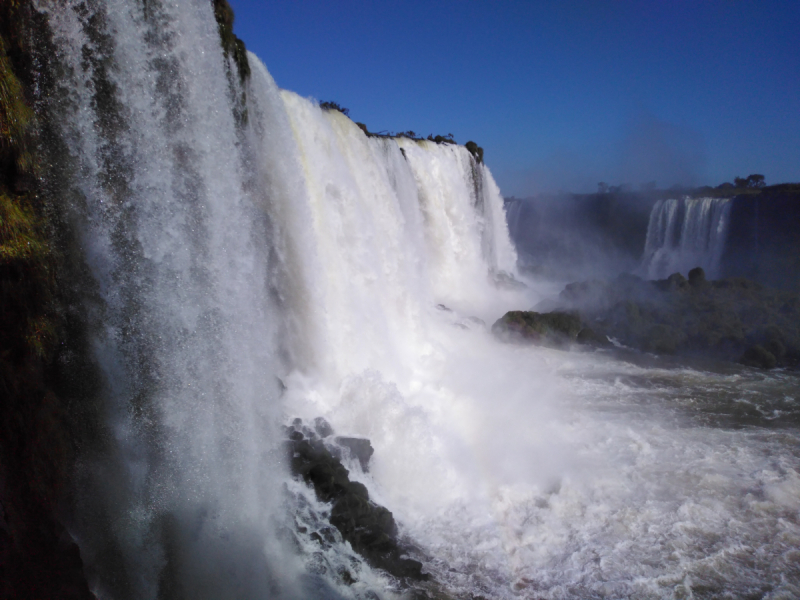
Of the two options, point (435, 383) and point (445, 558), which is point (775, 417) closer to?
point (435, 383)

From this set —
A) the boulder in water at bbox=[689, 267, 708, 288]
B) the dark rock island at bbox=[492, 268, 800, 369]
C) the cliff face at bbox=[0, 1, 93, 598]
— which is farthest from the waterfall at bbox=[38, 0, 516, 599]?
the boulder in water at bbox=[689, 267, 708, 288]

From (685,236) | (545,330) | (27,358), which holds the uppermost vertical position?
(685,236)

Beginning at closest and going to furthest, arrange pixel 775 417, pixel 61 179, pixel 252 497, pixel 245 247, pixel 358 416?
pixel 61 179 < pixel 252 497 < pixel 245 247 < pixel 358 416 < pixel 775 417

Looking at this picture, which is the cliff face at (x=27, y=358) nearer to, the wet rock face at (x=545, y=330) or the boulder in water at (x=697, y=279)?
the wet rock face at (x=545, y=330)

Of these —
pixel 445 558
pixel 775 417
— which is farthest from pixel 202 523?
pixel 775 417

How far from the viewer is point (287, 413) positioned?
634 cm

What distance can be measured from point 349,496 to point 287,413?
5.12 feet

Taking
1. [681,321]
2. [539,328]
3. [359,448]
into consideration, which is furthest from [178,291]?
[681,321]

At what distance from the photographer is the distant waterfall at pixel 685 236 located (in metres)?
→ 20.2

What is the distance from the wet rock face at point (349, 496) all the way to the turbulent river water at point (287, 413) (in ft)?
0.51

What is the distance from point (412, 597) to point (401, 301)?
18.2 feet

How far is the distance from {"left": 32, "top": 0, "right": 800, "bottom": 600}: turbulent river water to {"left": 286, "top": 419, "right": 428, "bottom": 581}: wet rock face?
16 cm

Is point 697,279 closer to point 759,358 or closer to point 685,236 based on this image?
point 759,358

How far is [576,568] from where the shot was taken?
4.90 m
